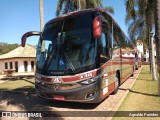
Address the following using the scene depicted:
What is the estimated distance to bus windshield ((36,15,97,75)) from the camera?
324 inches

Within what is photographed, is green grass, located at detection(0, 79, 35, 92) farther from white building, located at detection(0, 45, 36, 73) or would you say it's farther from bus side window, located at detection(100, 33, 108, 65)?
white building, located at detection(0, 45, 36, 73)

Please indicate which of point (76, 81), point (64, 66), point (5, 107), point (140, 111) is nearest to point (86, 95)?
point (76, 81)

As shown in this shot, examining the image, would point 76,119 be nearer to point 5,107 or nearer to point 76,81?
point 76,81

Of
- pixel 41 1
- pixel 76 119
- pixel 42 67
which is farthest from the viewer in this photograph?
pixel 41 1

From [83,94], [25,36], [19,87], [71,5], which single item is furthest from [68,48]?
[71,5]

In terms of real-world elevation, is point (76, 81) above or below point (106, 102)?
above

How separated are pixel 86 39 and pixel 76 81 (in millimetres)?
1527

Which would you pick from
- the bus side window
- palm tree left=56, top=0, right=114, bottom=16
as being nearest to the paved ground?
the bus side window

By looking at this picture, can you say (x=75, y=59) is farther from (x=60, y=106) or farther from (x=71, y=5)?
(x=71, y=5)

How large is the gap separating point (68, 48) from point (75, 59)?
562 millimetres

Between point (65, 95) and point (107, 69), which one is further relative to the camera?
point (107, 69)

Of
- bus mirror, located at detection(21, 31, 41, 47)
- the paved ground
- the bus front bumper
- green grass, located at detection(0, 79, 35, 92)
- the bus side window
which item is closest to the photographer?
the bus front bumper

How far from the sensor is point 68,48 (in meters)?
8.59

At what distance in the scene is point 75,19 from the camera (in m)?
8.95
